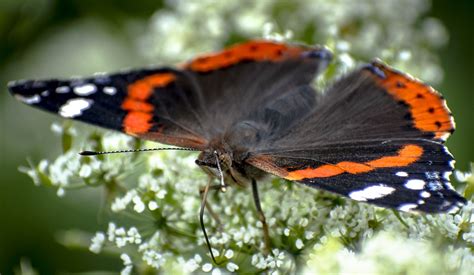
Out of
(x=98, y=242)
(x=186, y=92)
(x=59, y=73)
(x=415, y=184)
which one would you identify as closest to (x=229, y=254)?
(x=98, y=242)

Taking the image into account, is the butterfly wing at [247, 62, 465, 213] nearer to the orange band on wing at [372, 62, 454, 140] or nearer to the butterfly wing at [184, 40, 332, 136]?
the orange band on wing at [372, 62, 454, 140]

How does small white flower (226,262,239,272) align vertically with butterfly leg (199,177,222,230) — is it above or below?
below

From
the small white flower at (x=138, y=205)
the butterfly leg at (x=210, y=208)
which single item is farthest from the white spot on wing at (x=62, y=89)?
the butterfly leg at (x=210, y=208)

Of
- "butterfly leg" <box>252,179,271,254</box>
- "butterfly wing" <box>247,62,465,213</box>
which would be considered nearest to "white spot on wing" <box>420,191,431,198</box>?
"butterfly wing" <box>247,62,465,213</box>

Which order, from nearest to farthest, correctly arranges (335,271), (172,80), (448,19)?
(335,271) < (172,80) < (448,19)

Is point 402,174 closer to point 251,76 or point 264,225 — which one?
point 264,225

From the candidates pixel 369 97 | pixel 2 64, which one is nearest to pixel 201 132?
pixel 369 97

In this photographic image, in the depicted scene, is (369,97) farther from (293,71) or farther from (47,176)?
(47,176)
